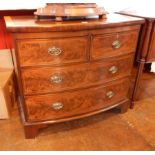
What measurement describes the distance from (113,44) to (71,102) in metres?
0.48

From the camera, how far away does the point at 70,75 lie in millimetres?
1246

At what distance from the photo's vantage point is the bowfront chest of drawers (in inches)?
42.9

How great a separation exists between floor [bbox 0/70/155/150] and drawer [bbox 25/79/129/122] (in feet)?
0.51

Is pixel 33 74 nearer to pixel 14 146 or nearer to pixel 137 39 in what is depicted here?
pixel 14 146

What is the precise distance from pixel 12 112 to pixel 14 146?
392 mm

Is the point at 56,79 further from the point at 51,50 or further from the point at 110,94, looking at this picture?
the point at 110,94

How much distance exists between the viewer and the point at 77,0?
1512 millimetres

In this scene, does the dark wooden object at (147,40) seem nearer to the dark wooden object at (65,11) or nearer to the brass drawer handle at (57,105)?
the dark wooden object at (65,11)

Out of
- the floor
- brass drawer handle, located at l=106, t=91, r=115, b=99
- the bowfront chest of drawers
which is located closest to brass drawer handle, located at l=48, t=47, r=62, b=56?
the bowfront chest of drawers

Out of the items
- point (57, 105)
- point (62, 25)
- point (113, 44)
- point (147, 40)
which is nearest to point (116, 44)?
point (113, 44)

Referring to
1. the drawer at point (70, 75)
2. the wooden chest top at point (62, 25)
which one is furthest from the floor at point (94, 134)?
the wooden chest top at point (62, 25)

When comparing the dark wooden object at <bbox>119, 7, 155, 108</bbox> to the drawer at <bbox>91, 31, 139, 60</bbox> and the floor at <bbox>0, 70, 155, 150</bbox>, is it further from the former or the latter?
the floor at <bbox>0, 70, 155, 150</bbox>
